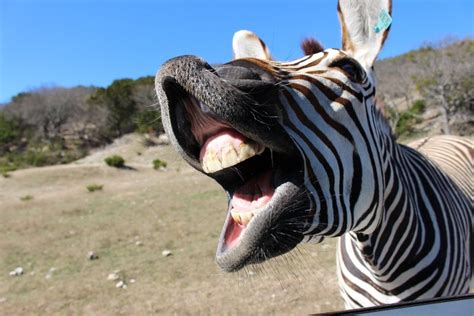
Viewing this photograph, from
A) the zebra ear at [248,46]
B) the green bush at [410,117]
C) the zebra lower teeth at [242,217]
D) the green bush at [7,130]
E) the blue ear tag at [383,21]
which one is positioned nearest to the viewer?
the zebra lower teeth at [242,217]

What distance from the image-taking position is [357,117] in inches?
52.5

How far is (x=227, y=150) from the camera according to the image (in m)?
1.09

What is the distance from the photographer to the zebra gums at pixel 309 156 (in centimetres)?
107

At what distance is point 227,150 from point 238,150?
3 cm

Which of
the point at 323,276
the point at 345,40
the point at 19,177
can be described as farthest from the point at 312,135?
the point at 19,177

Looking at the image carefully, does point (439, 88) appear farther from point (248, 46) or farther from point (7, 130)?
point (7, 130)

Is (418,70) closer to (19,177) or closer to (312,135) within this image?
(19,177)

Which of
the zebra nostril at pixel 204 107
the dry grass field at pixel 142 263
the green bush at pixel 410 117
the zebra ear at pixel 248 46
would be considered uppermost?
the green bush at pixel 410 117

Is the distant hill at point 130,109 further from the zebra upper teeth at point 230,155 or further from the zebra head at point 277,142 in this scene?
the zebra upper teeth at point 230,155

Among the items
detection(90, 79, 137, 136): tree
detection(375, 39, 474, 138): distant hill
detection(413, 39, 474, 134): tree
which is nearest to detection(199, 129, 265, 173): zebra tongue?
detection(375, 39, 474, 138): distant hill

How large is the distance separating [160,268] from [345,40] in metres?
4.61

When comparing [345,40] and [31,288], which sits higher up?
[345,40]

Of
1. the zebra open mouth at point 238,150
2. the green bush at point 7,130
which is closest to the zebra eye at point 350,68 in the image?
the zebra open mouth at point 238,150

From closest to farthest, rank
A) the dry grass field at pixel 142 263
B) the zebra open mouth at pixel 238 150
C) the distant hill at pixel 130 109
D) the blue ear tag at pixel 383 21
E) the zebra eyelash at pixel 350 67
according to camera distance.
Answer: the zebra open mouth at pixel 238 150
the zebra eyelash at pixel 350 67
the blue ear tag at pixel 383 21
the dry grass field at pixel 142 263
the distant hill at pixel 130 109
